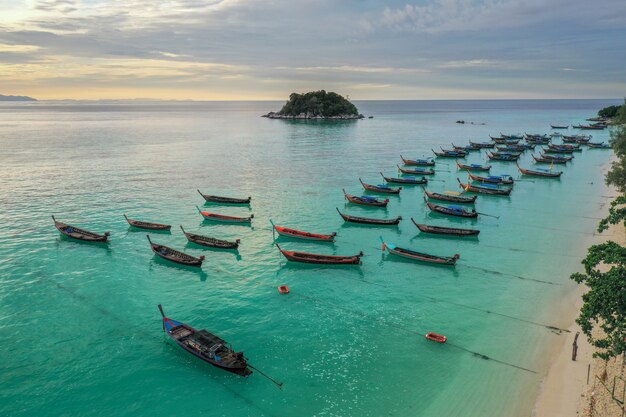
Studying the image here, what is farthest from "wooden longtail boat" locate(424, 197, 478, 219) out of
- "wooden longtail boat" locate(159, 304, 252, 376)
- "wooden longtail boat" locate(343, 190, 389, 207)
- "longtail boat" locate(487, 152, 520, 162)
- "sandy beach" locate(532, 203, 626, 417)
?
"longtail boat" locate(487, 152, 520, 162)

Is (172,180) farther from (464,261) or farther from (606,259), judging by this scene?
(606,259)

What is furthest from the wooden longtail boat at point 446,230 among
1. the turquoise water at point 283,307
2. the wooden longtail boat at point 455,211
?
the wooden longtail boat at point 455,211

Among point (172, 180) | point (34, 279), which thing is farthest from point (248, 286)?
point (172, 180)

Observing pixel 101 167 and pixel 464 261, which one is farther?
pixel 101 167

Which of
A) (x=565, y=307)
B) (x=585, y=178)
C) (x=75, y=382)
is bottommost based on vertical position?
(x=75, y=382)

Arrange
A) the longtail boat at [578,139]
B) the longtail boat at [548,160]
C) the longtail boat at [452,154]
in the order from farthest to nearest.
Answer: the longtail boat at [578,139], the longtail boat at [452,154], the longtail boat at [548,160]

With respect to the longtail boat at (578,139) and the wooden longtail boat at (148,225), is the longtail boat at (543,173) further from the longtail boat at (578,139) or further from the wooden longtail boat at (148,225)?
the wooden longtail boat at (148,225)

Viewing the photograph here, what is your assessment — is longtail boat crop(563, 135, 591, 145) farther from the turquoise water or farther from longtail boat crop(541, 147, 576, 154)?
the turquoise water
